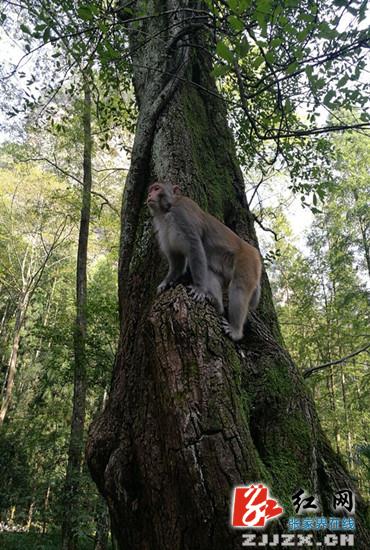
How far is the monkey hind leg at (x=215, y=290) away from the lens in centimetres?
347

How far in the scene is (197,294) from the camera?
10.3 feet

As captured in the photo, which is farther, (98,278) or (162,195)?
(98,278)

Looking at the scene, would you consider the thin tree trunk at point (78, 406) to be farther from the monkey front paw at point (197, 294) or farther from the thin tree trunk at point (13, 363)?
the thin tree trunk at point (13, 363)

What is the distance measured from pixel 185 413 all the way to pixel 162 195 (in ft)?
7.14

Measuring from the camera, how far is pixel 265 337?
3.38 meters

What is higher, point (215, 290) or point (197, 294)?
point (215, 290)

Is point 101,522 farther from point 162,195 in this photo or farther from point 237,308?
point 162,195

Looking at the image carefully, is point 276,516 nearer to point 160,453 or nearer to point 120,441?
point 160,453

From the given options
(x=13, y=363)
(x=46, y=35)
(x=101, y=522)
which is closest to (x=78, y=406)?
(x=101, y=522)

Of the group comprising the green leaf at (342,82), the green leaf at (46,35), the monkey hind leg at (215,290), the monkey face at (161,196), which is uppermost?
the green leaf at (46,35)

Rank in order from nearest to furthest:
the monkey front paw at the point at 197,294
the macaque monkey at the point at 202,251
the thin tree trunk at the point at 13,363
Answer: the monkey front paw at the point at 197,294, the macaque monkey at the point at 202,251, the thin tree trunk at the point at 13,363

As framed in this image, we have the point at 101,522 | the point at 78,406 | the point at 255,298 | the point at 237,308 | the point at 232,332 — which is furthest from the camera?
the point at 78,406

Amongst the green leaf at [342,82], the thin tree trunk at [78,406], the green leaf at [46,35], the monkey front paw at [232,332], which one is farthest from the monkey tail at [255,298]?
the thin tree trunk at [78,406]

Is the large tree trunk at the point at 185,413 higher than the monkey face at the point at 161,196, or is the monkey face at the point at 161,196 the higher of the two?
the monkey face at the point at 161,196
